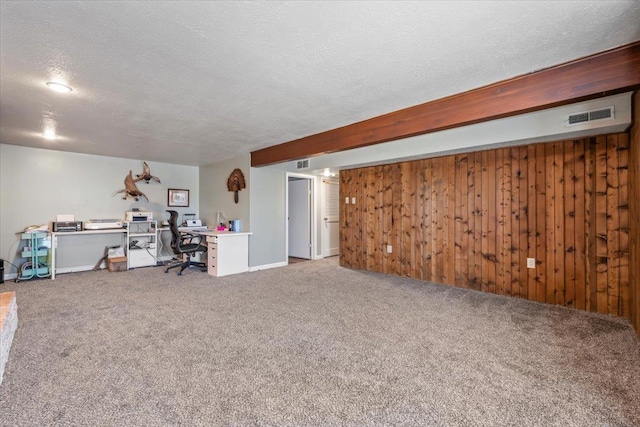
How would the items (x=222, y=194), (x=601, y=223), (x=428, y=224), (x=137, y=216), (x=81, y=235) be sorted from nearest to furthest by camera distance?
(x=601, y=223), (x=428, y=224), (x=81, y=235), (x=137, y=216), (x=222, y=194)

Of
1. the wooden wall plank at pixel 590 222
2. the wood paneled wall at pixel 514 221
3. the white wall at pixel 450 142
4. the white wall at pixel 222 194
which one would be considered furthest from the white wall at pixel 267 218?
the wooden wall plank at pixel 590 222

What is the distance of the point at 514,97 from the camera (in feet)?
7.93

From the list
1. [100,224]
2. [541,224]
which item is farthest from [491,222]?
[100,224]

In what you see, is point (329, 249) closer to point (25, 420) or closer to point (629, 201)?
point (629, 201)

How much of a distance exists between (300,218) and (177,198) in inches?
109

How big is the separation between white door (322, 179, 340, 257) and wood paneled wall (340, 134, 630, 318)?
161 cm

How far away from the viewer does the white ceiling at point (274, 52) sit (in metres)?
1.59

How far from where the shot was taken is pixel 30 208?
5.02 m

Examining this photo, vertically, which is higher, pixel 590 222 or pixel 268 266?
pixel 590 222

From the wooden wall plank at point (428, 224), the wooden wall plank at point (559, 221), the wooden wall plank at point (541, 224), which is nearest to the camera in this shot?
the wooden wall plank at point (559, 221)

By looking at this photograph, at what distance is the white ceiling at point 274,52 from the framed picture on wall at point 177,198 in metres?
3.17

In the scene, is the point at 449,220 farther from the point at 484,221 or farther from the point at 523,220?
the point at 523,220

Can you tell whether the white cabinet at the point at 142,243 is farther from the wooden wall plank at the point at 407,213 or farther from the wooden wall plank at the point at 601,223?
the wooden wall plank at the point at 601,223

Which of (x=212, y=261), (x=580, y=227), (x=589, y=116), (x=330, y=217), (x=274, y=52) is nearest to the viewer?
(x=274, y=52)
